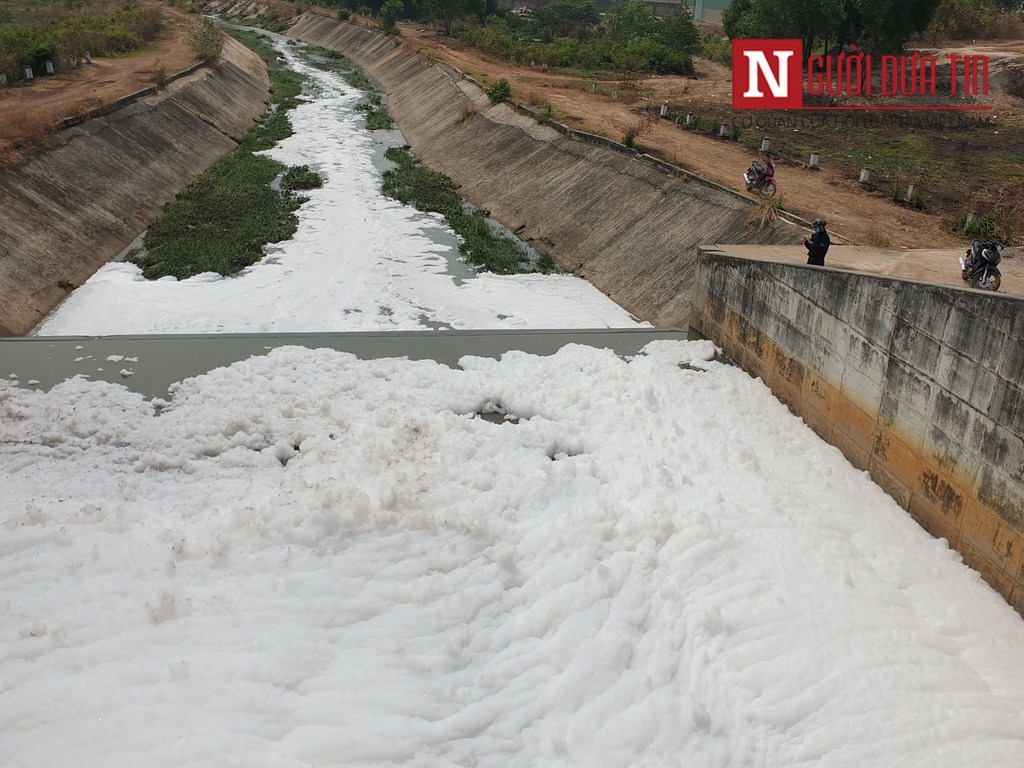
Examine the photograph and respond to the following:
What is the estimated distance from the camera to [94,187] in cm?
2486

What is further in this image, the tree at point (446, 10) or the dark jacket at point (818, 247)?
the tree at point (446, 10)

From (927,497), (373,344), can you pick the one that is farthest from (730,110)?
(927,497)

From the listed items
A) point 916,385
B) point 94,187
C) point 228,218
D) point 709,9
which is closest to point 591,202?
point 228,218

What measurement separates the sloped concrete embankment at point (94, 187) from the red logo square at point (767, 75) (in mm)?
24054

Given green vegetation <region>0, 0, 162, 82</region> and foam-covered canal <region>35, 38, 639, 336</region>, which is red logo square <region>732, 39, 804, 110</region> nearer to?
foam-covered canal <region>35, 38, 639, 336</region>

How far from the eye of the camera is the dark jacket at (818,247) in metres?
14.0

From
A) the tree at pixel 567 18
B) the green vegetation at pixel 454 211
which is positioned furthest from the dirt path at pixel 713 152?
the tree at pixel 567 18

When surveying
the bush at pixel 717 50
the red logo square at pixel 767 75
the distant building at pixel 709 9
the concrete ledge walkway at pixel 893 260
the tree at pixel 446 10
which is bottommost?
the concrete ledge walkway at pixel 893 260

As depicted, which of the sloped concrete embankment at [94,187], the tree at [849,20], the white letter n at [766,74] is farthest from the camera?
the white letter n at [766,74]

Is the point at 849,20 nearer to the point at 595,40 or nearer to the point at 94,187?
the point at 595,40

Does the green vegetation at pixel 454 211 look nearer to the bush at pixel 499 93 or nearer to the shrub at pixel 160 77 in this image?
the bush at pixel 499 93

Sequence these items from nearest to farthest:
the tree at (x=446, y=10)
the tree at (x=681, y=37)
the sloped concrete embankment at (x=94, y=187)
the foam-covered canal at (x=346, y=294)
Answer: the foam-covered canal at (x=346, y=294) → the sloped concrete embankment at (x=94, y=187) → the tree at (x=681, y=37) → the tree at (x=446, y=10)

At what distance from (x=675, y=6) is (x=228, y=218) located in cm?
7291

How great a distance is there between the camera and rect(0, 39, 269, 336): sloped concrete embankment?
1958cm
